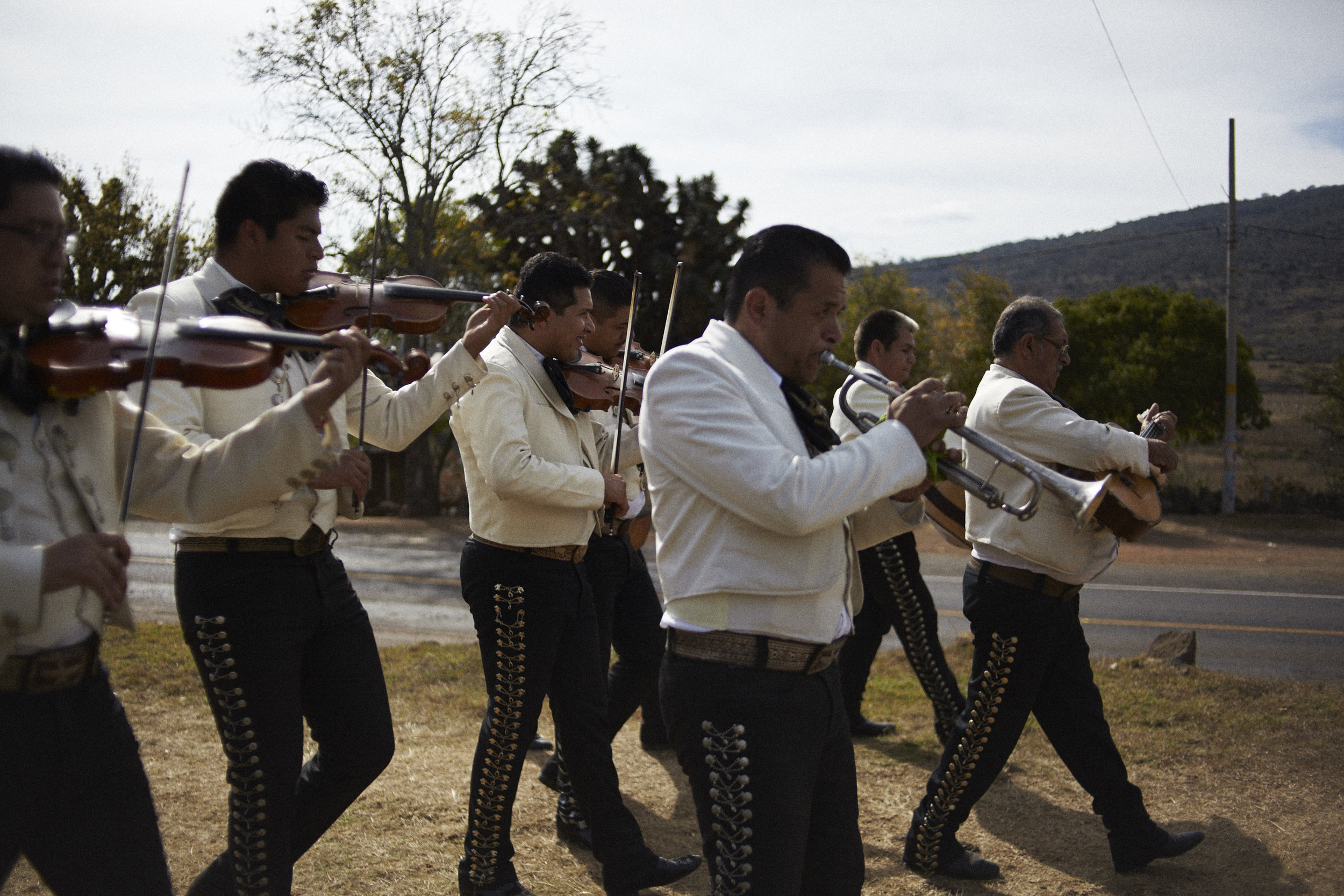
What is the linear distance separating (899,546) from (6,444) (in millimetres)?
4376

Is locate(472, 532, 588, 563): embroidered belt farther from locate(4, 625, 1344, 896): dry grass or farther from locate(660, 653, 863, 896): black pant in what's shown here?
locate(660, 653, 863, 896): black pant

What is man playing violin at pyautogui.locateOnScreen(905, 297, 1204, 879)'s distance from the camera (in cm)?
393

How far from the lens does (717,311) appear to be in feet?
76.8

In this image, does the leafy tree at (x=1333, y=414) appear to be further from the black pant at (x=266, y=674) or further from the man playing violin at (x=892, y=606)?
the black pant at (x=266, y=674)

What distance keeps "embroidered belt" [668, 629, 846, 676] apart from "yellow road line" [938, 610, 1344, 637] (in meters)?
7.50

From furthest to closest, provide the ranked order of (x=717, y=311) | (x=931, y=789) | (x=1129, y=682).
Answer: (x=717, y=311)
(x=1129, y=682)
(x=931, y=789)

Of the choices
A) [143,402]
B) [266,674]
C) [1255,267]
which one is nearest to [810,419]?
[143,402]

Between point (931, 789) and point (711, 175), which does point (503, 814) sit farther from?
point (711, 175)

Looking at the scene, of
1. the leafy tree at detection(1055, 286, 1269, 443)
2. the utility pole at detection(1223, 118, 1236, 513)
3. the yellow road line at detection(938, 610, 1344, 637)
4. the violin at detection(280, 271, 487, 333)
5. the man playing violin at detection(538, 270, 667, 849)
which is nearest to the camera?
the violin at detection(280, 271, 487, 333)

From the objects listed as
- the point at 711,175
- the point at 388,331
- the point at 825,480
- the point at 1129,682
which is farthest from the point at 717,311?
the point at 825,480

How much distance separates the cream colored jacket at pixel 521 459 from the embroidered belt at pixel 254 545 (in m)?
0.77

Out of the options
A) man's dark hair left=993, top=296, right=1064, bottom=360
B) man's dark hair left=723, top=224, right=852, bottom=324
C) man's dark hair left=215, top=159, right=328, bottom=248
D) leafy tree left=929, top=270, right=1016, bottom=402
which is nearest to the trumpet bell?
man's dark hair left=723, top=224, right=852, bottom=324

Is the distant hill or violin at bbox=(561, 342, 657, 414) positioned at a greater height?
the distant hill

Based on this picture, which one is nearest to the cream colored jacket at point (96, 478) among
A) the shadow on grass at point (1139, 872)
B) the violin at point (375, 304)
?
the violin at point (375, 304)
